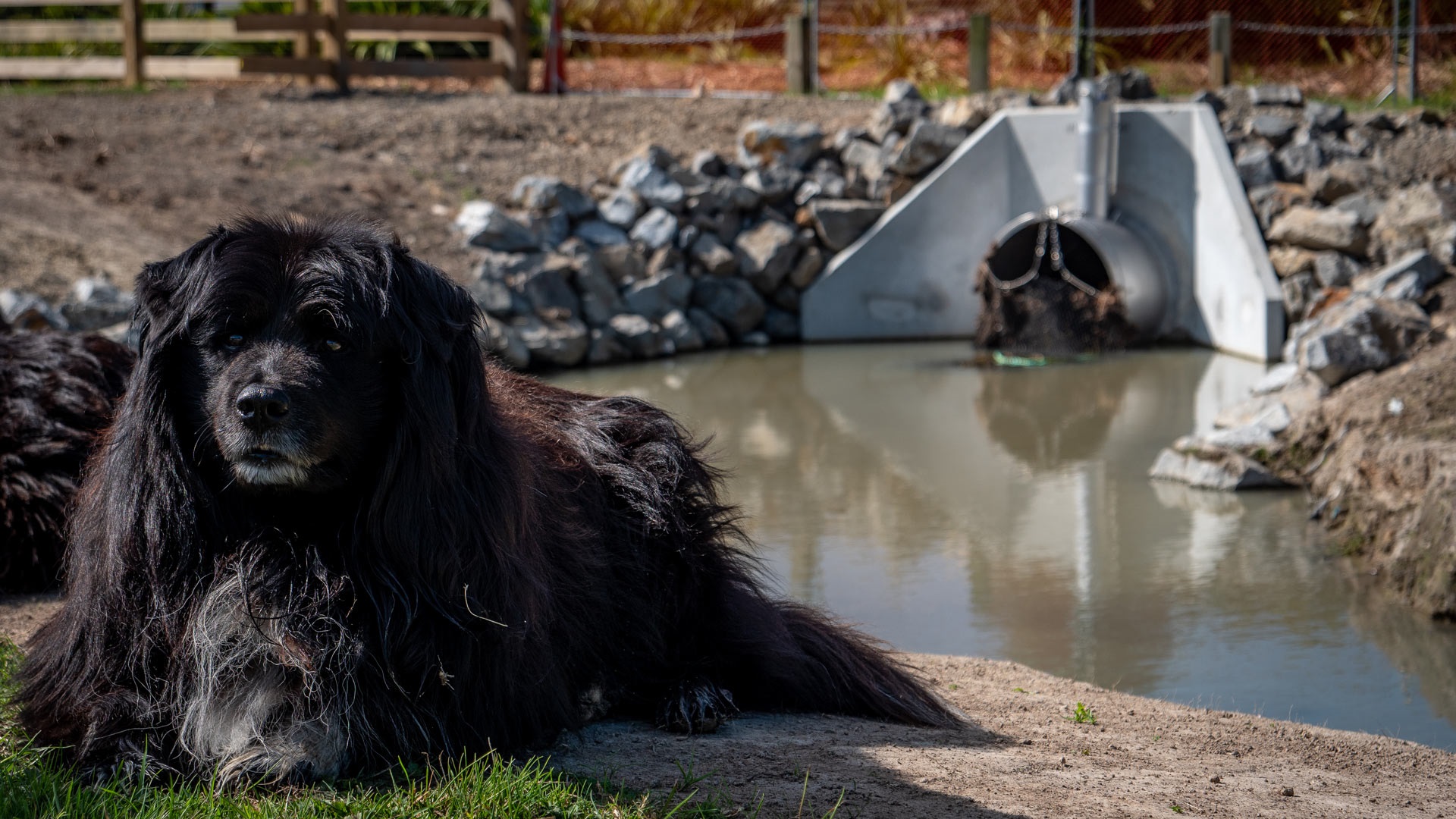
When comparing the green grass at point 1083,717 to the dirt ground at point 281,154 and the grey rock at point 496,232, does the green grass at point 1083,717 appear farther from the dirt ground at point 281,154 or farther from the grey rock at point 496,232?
the grey rock at point 496,232

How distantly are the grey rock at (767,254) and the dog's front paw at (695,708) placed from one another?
36.9 feet

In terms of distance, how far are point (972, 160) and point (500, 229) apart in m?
5.35

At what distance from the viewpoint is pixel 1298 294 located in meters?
13.7

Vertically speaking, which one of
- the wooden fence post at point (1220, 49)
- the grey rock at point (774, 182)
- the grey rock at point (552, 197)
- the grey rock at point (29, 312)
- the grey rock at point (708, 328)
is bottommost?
the grey rock at point (708, 328)

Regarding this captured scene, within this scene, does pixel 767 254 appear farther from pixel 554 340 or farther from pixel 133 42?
pixel 133 42

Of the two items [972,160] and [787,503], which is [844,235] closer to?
[972,160]

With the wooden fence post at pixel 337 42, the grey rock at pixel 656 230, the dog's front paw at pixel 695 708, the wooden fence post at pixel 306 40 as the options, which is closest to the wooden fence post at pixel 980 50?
the grey rock at pixel 656 230

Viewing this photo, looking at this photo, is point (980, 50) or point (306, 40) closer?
point (980, 50)

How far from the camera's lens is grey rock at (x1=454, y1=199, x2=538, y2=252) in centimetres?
1422

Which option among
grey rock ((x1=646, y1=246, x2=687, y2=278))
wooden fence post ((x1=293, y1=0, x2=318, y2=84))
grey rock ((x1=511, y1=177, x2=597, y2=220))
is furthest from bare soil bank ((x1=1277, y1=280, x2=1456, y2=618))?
wooden fence post ((x1=293, y1=0, x2=318, y2=84))

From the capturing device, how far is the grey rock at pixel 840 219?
15.5 metres

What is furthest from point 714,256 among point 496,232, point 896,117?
point 896,117

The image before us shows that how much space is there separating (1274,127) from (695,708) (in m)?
13.4

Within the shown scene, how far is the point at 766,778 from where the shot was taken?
3607 millimetres
